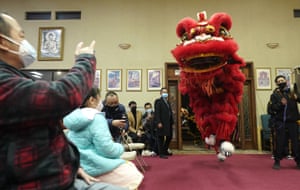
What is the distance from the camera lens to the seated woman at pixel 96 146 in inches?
54.1

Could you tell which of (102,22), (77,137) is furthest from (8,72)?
(102,22)

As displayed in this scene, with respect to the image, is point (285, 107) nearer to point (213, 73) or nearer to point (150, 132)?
point (213, 73)

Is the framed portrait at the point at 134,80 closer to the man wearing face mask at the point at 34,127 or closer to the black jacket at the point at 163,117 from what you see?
the black jacket at the point at 163,117

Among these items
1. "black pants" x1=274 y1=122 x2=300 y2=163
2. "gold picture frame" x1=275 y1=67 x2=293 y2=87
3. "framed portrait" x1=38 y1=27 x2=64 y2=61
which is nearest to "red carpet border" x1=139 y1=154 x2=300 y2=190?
"black pants" x1=274 y1=122 x2=300 y2=163

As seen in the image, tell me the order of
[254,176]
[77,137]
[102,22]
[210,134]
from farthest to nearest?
[102,22], [254,176], [210,134], [77,137]

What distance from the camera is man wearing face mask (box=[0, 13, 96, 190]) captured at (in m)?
0.63

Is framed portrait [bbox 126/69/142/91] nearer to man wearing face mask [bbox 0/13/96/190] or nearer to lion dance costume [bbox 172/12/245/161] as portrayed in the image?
lion dance costume [bbox 172/12/245/161]

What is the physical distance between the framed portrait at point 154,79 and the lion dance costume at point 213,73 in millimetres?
3059

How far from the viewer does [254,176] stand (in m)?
3.15

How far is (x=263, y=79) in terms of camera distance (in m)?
5.89

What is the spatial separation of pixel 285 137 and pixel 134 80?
11.8 feet

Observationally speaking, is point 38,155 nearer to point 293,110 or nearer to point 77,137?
point 77,137

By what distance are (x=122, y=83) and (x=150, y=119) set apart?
138 centimetres

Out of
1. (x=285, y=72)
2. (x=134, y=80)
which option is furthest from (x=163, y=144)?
(x=285, y=72)
